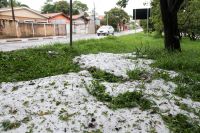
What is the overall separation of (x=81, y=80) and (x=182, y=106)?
6.94 feet

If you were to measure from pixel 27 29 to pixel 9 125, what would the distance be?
82.8 feet

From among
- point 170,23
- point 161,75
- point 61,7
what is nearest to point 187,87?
point 161,75

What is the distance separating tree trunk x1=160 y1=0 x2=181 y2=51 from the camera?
10281 mm

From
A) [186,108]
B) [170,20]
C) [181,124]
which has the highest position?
[170,20]

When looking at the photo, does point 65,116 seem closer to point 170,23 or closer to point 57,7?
point 170,23

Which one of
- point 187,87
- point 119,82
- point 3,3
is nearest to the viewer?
point 187,87

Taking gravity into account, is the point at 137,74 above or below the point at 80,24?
below

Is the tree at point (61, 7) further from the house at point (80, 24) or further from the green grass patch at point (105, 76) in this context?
the green grass patch at point (105, 76)

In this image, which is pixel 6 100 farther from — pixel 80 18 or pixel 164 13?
pixel 80 18

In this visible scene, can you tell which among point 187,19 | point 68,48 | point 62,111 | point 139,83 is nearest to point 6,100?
point 62,111

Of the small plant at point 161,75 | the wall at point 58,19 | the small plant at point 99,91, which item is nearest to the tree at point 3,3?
the wall at point 58,19

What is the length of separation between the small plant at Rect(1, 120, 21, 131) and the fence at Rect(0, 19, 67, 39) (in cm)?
2213

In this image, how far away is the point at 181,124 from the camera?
13.5 feet

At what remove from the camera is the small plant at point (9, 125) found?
3869mm
